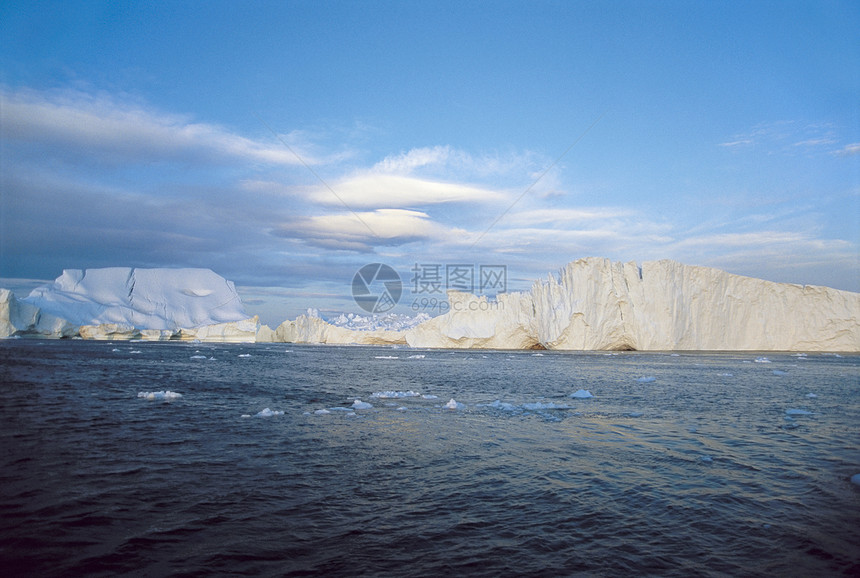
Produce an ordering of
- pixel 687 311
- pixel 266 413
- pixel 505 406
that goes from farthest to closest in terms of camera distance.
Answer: pixel 687 311 < pixel 505 406 < pixel 266 413

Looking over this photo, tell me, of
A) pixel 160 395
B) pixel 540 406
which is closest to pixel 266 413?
pixel 160 395

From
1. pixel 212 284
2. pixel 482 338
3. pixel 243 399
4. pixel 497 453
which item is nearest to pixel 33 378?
pixel 243 399

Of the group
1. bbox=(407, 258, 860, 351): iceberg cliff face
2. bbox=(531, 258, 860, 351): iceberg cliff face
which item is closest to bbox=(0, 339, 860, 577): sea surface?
bbox=(407, 258, 860, 351): iceberg cliff face

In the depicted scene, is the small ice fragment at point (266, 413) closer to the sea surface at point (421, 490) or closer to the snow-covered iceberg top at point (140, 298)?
the sea surface at point (421, 490)

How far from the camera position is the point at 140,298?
79625 mm

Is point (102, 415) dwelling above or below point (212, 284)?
below

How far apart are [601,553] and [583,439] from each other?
465cm

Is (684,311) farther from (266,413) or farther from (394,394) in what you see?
(266,413)

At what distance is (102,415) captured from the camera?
32.8 ft

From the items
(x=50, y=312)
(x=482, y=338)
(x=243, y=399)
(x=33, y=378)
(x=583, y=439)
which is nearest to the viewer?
(x=583, y=439)

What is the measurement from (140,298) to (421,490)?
88803 mm

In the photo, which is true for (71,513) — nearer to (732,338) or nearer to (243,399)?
(243,399)

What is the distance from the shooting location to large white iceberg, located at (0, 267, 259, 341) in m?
60.8

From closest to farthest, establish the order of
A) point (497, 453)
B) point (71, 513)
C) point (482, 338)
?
1. point (71, 513)
2. point (497, 453)
3. point (482, 338)
